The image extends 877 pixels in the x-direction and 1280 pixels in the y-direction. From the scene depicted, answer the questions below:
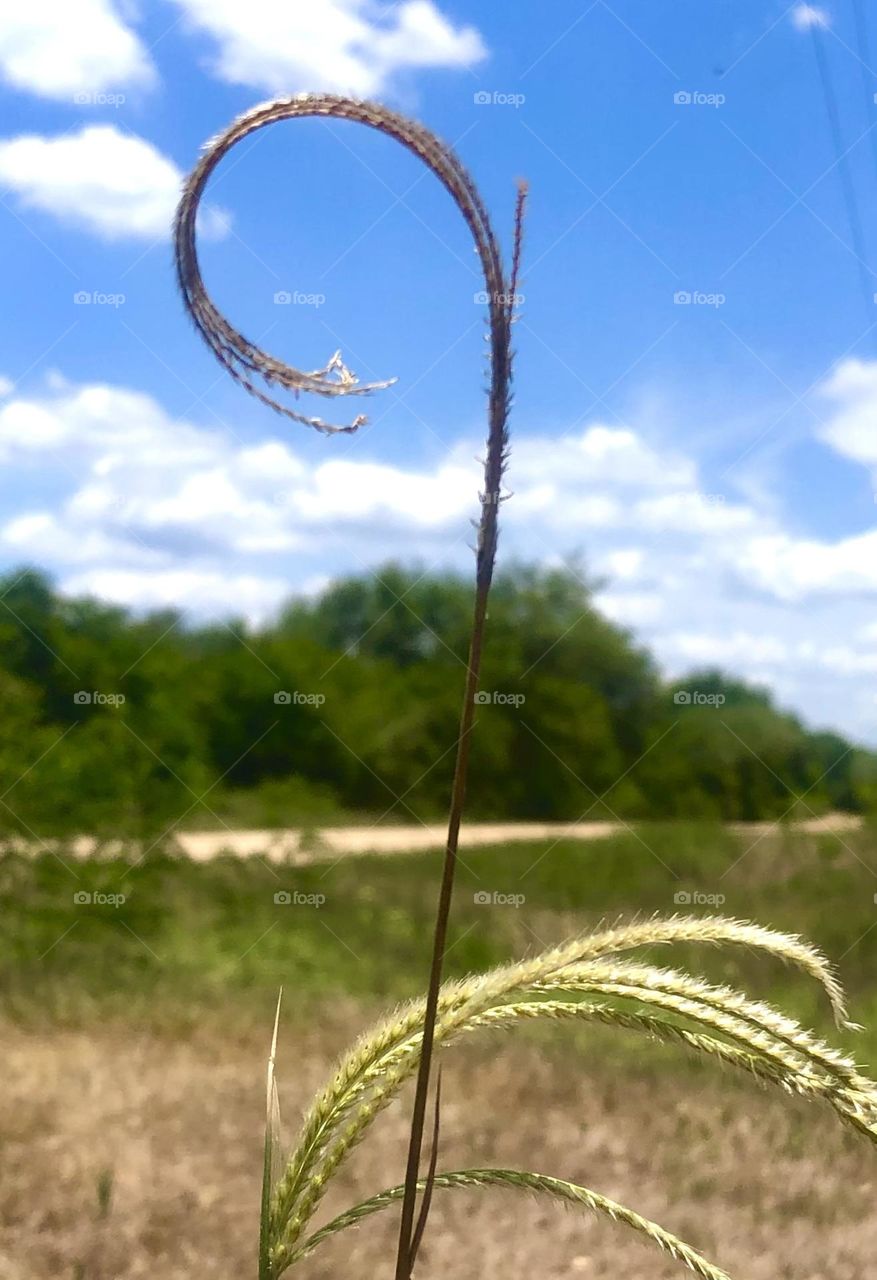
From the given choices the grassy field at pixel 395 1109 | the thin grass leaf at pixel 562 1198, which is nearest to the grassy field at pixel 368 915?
the grassy field at pixel 395 1109

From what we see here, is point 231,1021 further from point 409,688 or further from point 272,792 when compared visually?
point 409,688

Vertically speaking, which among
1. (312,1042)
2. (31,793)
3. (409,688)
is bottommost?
(312,1042)

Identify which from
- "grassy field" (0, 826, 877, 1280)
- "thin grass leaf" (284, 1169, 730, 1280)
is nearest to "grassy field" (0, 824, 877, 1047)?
"grassy field" (0, 826, 877, 1280)

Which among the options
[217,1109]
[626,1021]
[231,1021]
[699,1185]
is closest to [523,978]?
[626,1021]

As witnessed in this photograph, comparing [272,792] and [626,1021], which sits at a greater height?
[272,792]

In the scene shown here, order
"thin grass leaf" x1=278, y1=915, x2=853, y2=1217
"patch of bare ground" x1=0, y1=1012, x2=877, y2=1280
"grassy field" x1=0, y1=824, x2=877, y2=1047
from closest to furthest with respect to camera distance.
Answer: "thin grass leaf" x1=278, y1=915, x2=853, y2=1217
"patch of bare ground" x1=0, y1=1012, x2=877, y2=1280
"grassy field" x1=0, y1=824, x2=877, y2=1047

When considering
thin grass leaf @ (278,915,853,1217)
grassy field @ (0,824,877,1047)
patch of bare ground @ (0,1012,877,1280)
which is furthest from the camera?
grassy field @ (0,824,877,1047)

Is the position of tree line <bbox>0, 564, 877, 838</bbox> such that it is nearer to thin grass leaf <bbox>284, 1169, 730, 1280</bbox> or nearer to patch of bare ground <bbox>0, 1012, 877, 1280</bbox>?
patch of bare ground <bbox>0, 1012, 877, 1280</bbox>
